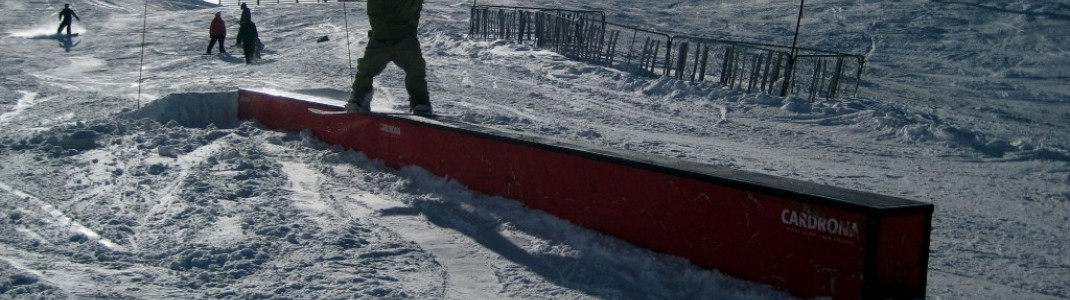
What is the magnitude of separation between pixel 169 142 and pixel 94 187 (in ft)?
6.46

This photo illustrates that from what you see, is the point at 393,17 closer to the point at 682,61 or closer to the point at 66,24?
the point at 682,61

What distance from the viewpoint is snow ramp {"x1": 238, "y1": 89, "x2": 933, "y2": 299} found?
4855 mm

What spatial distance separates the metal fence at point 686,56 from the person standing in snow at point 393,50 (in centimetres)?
932

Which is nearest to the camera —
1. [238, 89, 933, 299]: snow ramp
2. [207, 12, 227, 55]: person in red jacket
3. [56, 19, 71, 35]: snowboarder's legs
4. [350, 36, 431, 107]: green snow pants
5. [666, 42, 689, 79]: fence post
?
[238, 89, 933, 299]: snow ramp

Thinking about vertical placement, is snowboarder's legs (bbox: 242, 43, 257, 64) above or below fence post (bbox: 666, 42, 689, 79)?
below

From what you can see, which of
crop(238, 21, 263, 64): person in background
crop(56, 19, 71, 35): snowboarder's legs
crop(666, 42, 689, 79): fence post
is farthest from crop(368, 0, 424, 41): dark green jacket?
crop(56, 19, 71, 35): snowboarder's legs

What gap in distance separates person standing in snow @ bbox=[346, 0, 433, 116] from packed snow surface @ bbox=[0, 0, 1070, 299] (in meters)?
0.69

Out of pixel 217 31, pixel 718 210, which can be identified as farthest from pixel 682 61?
pixel 718 210

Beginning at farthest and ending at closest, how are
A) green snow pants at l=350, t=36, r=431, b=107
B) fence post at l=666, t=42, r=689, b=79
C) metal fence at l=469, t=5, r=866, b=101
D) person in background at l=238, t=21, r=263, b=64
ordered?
person in background at l=238, t=21, r=263, b=64, fence post at l=666, t=42, r=689, b=79, metal fence at l=469, t=5, r=866, b=101, green snow pants at l=350, t=36, r=431, b=107

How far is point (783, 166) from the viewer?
11398 mm

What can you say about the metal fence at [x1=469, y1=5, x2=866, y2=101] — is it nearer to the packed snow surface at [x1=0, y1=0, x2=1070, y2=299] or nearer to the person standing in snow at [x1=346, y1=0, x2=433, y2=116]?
the packed snow surface at [x1=0, y1=0, x2=1070, y2=299]

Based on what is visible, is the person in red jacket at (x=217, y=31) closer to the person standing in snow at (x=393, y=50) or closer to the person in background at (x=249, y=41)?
the person in background at (x=249, y=41)

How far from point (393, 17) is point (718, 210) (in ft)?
16.1

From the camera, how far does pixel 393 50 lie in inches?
381
